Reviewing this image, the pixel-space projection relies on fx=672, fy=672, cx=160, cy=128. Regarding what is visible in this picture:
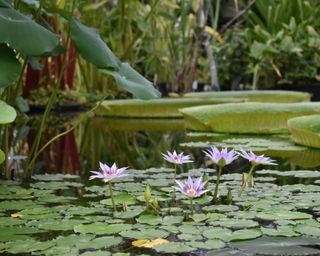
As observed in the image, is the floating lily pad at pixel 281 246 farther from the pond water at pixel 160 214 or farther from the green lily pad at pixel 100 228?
the green lily pad at pixel 100 228

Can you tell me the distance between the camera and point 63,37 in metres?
5.23

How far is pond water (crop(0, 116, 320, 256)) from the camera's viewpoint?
1151 millimetres

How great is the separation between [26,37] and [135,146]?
67.5 inches

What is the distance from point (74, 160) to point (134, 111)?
2207mm

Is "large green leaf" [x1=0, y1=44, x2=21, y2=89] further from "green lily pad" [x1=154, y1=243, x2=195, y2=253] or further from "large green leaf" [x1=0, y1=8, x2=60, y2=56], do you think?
Result: "green lily pad" [x1=154, y1=243, x2=195, y2=253]

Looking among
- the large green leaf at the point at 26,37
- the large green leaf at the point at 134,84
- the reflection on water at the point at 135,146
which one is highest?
the large green leaf at the point at 26,37

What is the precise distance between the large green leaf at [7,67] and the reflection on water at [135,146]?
2.66 ft

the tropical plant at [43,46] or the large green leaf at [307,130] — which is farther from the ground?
the tropical plant at [43,46]

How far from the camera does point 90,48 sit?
5.43 feet

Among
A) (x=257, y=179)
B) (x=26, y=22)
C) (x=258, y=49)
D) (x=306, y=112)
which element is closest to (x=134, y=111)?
(x=306, y=112)

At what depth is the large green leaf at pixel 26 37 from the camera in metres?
1.47

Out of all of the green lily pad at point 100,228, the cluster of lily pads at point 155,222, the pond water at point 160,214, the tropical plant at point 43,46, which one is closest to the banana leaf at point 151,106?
the pond water at point 160,214

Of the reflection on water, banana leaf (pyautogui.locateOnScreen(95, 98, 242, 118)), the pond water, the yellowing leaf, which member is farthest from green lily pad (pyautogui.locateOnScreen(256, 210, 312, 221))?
banana leaf (pyautogui.locateOnScreen(95, 98, 242, 118))

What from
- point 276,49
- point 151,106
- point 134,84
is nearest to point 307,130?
point 134,84
